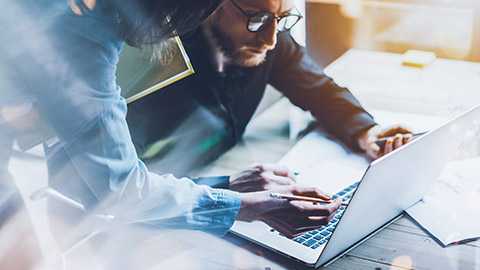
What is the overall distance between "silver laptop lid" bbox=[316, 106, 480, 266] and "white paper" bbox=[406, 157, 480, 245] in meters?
0.03

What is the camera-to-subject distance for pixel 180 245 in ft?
2.68

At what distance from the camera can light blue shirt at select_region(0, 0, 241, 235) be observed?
0.68 m

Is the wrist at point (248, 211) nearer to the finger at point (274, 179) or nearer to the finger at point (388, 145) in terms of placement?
the finger at point (274, 179)

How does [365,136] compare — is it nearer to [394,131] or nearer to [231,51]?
[394,131]

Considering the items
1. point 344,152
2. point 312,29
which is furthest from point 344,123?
point 312,29

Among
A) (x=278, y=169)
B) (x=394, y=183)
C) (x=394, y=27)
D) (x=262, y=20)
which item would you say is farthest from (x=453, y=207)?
(x=394, y=27)

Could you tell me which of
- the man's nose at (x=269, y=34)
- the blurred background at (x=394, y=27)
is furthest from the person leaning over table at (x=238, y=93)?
the blurred background at (x=394, y=27)

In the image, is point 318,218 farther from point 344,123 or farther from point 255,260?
point 344,123

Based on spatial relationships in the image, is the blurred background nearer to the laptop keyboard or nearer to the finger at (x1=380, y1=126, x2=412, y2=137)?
the finger at (x1=380, y1=126, x2=412, y2=137)

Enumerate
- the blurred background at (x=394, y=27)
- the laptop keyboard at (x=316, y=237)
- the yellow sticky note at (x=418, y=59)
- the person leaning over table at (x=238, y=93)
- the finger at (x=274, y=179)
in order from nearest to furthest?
the laptop keyboard at (x=316, y=237), the finger at (x=274, y=179), the person leaning over table at (x=238, y=93), the yellow sticky note at (x=418, y=59), the blurred background at (x=394, y=27)

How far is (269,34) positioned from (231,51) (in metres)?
0.12

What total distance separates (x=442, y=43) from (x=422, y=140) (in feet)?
4.76

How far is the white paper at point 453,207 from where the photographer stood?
2.74ft

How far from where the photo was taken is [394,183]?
76 centimetres
